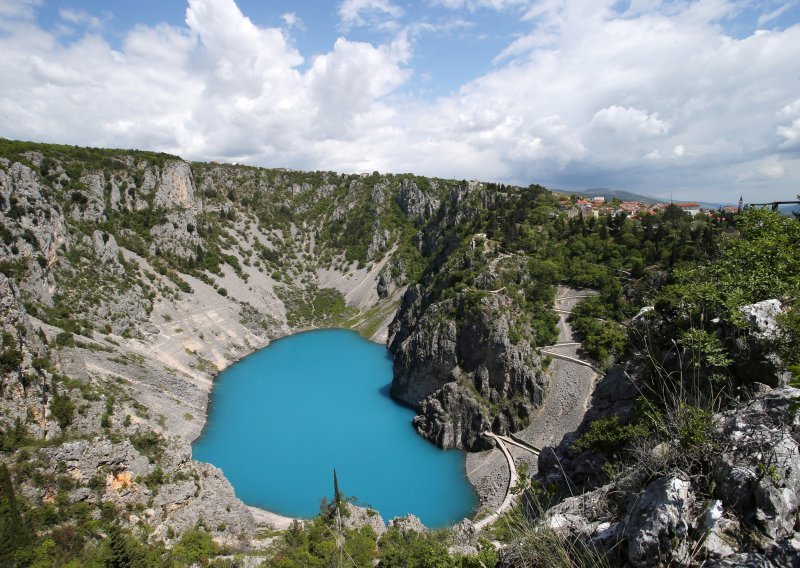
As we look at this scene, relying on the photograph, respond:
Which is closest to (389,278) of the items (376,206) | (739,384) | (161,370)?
(376,206)

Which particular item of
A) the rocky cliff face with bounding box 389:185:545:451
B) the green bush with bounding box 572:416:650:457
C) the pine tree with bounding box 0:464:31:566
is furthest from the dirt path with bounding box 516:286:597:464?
the pine tree with bounding box 0:464:31:566

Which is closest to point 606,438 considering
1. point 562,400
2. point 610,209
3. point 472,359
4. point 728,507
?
point 728,507

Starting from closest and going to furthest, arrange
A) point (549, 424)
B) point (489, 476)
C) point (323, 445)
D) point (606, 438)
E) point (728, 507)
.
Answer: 1. point (728, 507)
2. point (606, 438)
3. point (489, 476)
4. point (549, 424)
5. point (323, 445)

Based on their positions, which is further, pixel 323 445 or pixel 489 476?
pixel 323 445

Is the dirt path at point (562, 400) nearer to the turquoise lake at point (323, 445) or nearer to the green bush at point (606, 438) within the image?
the turquoise lake at point (323, 445)

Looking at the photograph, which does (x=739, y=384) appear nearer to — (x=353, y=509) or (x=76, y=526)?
(x=353, y=509)

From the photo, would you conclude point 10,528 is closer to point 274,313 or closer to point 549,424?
point 549,424
